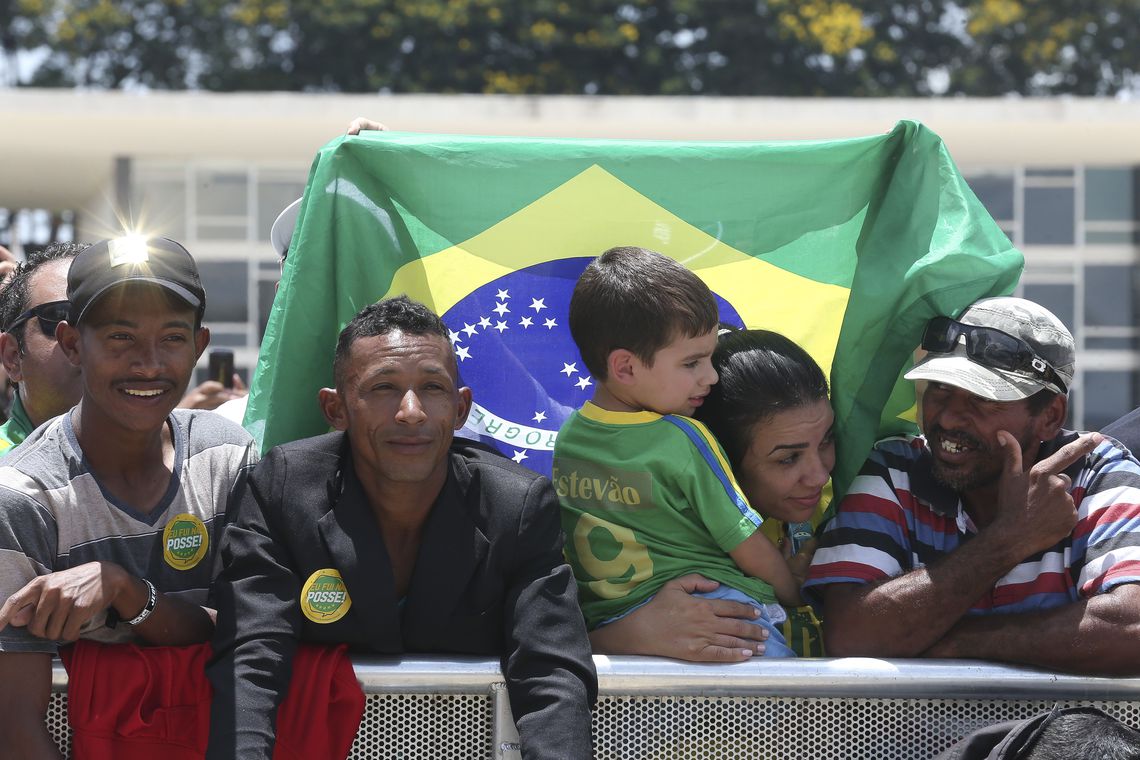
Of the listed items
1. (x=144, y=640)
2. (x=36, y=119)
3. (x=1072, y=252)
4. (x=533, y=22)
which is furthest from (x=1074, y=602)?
(x=533, y=22)

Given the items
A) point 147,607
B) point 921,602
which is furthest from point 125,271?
point 921,602

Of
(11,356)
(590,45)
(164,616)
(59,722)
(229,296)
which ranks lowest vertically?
(59,722)

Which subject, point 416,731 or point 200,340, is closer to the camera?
point 416,731

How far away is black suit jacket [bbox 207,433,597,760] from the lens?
8.52 ft

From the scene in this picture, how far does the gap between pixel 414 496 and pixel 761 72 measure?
78.3 ft

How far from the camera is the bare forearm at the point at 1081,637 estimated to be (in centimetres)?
271

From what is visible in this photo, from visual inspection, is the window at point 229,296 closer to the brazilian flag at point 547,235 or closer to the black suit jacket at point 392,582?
the brazilian flag at point 547,235

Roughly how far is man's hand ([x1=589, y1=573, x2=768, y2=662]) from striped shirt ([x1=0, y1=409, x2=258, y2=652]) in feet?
2.99

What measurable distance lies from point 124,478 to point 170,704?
525 mm

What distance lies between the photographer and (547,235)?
11.9 ft

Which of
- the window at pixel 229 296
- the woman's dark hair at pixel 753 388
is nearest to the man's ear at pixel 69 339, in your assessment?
the woman's dark hair at pixel 753 388

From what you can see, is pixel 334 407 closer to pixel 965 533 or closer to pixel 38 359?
pixel 38 359

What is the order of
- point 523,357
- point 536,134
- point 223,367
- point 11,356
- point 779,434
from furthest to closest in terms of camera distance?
point 536,134 → point 223,367 → point 11,356 → point 523,357 → point 779,434

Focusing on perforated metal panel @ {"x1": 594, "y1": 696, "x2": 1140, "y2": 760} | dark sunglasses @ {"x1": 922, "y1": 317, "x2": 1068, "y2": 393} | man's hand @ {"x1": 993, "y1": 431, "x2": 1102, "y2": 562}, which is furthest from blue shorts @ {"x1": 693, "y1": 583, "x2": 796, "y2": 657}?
dark sunglasses @ {"x1": 922, "y1": 317, "x2": 1068, "y2": 393}
